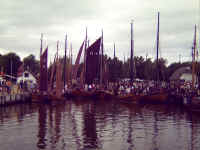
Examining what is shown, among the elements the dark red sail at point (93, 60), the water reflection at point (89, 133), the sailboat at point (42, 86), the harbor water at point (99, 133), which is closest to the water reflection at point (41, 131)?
the harbor water at point (99, 133)

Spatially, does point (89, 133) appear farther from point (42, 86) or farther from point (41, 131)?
point (42, 86)

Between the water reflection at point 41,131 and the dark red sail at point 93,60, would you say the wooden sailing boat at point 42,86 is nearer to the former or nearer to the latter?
the dark red sail at point 93,60

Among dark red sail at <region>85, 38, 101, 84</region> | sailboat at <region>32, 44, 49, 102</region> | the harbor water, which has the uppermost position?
dark red sail at <region>85, 38, 101, 84</region>

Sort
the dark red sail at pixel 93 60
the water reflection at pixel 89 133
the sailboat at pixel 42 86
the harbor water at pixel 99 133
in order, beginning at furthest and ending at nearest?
the dark red sail at pixel 93 60 → the sailboat at pixel 42 86 → the water reflection at pixel 89 133 → the harbor water at pixel 99 133

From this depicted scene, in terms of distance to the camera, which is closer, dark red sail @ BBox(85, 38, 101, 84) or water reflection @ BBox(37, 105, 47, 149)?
water reflection @ BBox(37, 105, 47, 149)

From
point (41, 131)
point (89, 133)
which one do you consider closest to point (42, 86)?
point (41, 131)

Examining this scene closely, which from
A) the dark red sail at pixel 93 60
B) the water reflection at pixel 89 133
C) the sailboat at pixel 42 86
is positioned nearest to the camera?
the water reflection at pixel 89 133

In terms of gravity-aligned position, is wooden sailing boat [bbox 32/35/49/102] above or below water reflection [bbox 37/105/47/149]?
above

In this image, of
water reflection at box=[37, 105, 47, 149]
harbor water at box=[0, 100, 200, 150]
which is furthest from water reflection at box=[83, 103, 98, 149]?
water reflection at box=[37, 105, 47, 149]

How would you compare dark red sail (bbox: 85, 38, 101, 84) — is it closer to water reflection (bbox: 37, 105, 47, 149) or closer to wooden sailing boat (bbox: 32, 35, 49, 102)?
wooden sailing boat (bbox: 32, 35, 49, 102)

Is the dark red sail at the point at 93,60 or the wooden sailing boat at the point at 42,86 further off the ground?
the dark red sail at the point at 93,60

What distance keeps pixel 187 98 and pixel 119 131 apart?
44.4 ft

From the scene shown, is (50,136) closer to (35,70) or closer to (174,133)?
(174,133)

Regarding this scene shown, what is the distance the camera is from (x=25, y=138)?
1486 cm
